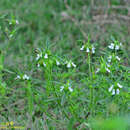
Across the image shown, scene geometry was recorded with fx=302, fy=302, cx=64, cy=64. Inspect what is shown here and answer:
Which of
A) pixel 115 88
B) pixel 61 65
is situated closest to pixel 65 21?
pixel 61 65

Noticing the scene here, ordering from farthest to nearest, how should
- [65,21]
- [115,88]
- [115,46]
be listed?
[65,21], [115,46], [115,88]

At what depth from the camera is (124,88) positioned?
193 cm

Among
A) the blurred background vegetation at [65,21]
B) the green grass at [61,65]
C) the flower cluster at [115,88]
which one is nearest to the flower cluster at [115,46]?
the green grass at [61,65]

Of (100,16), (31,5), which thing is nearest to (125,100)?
(100,16)

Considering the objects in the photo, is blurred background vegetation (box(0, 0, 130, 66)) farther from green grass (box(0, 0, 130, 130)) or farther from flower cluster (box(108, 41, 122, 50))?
flower cluster (box(108, 41, 122, 50))

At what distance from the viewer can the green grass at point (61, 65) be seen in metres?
2.00

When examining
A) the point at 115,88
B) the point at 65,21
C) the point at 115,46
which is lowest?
the point at 115,88

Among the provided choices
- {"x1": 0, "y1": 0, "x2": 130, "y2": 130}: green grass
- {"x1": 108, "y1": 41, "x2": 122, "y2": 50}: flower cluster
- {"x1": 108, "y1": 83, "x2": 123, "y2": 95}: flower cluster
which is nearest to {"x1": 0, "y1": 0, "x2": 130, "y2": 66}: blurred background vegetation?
{"x1": 0, "y1": 0, "x2": 130, "y2": 130}: green grass

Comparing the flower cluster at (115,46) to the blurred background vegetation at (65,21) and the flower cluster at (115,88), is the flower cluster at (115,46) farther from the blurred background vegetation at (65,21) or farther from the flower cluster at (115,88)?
the blurred background vegetation at (65,21)

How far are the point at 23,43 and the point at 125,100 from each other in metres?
2.24

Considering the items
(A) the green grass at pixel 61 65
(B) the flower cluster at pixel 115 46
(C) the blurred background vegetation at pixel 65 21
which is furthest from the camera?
(C) the blurred background vegetation at pixel 65 21

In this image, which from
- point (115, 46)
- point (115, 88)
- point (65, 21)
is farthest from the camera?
point (65, 21)

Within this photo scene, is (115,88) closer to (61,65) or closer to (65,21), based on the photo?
(61,65)

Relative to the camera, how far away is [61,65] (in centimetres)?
222
